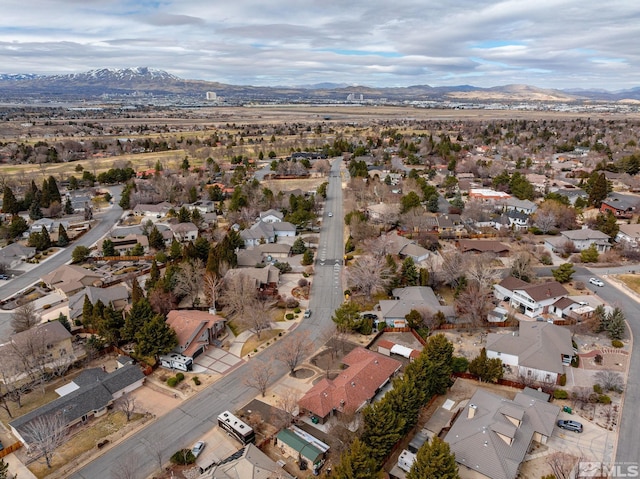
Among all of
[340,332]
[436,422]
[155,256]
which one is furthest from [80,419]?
[155,256]

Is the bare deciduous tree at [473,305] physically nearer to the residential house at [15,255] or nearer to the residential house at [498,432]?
the residential house at [498,432]

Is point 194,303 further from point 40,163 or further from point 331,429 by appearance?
point 40,163

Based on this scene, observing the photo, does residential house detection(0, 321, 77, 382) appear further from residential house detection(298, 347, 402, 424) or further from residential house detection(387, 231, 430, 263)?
residential house detection(387, 231, 430, 263)

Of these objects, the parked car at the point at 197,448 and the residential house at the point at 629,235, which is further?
the residential house at the point at 629,235

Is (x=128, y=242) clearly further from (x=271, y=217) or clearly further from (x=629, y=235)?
(x=629, y=235)

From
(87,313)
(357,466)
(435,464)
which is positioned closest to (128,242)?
(87,313)

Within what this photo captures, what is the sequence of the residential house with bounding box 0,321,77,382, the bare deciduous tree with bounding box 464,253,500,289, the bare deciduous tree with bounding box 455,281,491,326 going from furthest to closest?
the bare deciduous tree with bounding box 464,253,500,289, the bare deciduous tree with bounding box 455,281,491,326, the residential house with bounding box 0,321,77,382

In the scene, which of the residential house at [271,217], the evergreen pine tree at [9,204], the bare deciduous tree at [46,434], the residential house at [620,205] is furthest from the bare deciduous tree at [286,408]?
the evergreen pine tree at [9,204]

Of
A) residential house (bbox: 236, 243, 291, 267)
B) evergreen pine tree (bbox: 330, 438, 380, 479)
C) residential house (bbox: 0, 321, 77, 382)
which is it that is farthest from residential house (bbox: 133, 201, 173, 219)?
evergreen pine tree (bbox: 330, 438, 380, 479)
